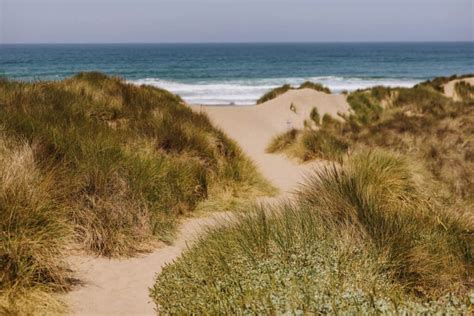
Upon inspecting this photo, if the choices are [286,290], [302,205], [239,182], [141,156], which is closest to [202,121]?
[239,182]

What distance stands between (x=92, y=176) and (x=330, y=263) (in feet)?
10.8

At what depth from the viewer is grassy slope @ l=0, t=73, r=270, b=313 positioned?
167 inches

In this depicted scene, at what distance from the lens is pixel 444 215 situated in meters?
5.41

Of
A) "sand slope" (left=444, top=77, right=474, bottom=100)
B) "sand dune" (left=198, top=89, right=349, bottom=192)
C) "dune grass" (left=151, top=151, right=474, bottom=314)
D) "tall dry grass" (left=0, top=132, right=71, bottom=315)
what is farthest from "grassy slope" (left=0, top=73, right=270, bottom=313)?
"sand slope" (left=444, top=77, right=474, bottom=100)

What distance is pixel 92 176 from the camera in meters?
5.80

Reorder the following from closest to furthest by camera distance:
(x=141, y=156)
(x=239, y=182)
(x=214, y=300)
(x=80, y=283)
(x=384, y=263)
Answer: (x=214, y=300) < (x=384, y=263) < (x=80, y=283) < (x=141, y=156) < (x=239, y=182)

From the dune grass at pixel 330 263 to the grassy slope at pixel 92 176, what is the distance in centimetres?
114

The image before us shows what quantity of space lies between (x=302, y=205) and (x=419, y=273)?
1.31 m

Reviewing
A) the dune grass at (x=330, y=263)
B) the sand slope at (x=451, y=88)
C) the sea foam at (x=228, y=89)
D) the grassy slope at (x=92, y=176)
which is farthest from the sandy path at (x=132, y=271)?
the sea foam at (x=228, y=89)

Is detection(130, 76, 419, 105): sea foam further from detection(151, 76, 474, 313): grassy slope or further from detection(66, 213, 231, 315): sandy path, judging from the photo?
detection(151, 76, 474, 313): grassy slope

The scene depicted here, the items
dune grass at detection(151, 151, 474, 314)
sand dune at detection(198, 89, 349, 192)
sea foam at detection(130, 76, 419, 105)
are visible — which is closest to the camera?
dune grass at detection(151, 151, 474, 314)

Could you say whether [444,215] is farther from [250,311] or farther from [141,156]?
[141,156]

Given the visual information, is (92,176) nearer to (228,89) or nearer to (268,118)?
(268,118)

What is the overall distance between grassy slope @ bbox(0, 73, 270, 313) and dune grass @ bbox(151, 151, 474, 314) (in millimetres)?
1139
